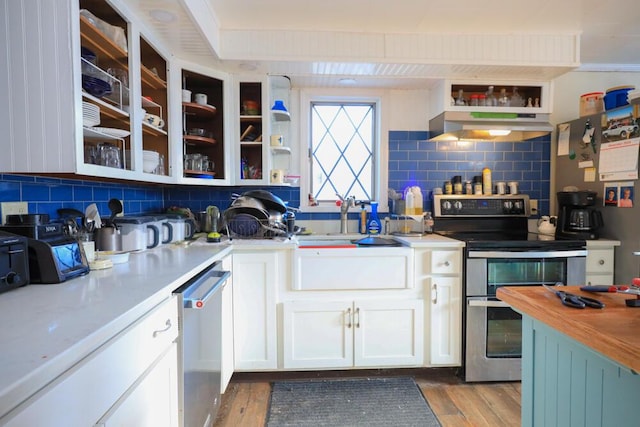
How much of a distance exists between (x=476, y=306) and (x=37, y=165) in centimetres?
227

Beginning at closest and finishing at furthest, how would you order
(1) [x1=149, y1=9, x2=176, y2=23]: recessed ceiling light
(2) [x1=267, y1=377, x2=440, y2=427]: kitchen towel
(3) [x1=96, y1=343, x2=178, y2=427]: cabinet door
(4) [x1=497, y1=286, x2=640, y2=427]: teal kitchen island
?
(4) [x1=497, y1=286, x2=640, y2=427]: teal kitchen island < (3) [x1=96, y1=343, x2=178, y2=427]: cabinet door < (1) [x1=149, y1=9, x2=176, y2=23]: recessed ceiling light < (2) [x1=267, y1=377, x2=440, y2=427]: kitchen towel

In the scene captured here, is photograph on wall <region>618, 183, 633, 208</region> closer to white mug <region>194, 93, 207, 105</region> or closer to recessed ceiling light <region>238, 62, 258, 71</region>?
recessed ceiling light <region>238, 62, 258, 71</region>

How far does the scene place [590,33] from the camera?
2.17 meters

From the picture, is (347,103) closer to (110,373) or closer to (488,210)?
(488,210)

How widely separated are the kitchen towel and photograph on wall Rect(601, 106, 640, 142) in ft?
6.75

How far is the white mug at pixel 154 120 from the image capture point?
1.76 meters

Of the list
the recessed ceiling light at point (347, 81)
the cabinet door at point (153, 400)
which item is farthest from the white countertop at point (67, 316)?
the recessed ceiling light at point (347, 81)

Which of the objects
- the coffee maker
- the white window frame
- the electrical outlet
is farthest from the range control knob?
the coffee maker

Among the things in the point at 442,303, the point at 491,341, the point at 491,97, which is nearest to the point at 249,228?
the point at 442,303

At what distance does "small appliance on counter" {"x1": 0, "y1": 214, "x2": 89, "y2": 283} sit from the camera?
3.42 feet

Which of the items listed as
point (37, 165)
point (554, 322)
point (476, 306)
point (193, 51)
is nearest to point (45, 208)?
point (37, 165)

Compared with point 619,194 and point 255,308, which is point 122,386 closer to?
point 255,308

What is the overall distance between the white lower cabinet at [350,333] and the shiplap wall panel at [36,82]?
1.40 meters

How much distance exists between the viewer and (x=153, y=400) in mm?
979
